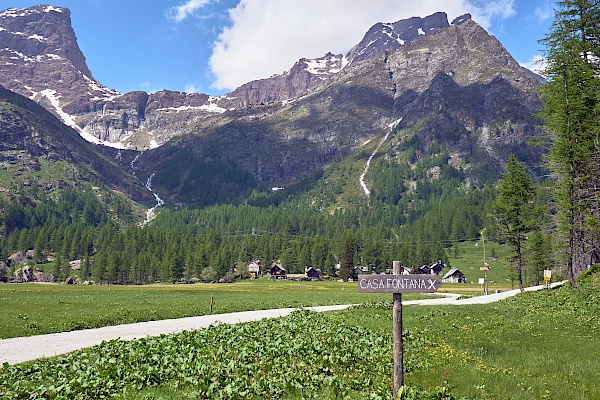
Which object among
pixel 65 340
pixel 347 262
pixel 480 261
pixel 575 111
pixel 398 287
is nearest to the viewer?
pixel 398 287

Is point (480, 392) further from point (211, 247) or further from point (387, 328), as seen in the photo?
point (211, 247)

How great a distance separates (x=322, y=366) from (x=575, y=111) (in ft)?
126

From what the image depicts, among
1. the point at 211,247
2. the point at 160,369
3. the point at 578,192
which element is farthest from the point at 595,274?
the point at 211,247

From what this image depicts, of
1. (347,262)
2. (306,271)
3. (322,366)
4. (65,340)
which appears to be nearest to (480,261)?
(347,262)

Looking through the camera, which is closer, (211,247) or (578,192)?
(578,192)

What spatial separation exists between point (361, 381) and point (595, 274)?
34680mm

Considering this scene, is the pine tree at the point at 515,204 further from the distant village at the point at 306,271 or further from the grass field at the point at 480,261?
the distant village at the point at 306,271

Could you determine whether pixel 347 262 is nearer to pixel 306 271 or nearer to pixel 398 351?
pixel 306 271

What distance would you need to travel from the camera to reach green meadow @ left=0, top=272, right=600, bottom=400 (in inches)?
467

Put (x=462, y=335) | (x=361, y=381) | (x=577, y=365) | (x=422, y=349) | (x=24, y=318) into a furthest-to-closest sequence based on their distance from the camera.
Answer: (x=24, y=318) → (x=462, y=335) → (x=422, y=349) → (x=577, y=365) → (x=361, y=381)

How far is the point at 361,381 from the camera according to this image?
13.1 meters

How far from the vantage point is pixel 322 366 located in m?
14.5

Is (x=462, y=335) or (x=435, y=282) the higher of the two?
(x=435, y=282)

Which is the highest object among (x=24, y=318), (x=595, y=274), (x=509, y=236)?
(x=509, y=236)
